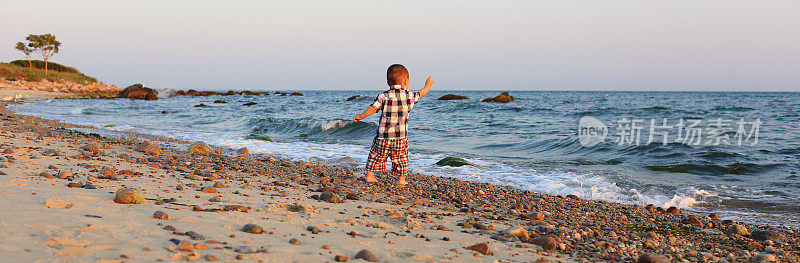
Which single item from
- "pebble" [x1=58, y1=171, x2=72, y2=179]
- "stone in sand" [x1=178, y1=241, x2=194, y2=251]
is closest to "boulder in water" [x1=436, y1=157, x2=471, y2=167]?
"pebble" [x1=58, y1=171, x2=72, y2=179]

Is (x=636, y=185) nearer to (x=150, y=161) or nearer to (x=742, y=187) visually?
(x=742, y=187)

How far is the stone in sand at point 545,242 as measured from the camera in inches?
129

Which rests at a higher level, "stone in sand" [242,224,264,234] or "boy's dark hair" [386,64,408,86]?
"boy's dark hair" [386,64,408,86]

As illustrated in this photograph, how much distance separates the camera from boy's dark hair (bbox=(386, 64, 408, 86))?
214 inches

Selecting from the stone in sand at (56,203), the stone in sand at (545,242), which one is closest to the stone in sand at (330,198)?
the stone in sand at (545,242)

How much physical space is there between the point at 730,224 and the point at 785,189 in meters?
3.26

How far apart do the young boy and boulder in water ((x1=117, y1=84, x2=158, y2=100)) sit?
45165mm

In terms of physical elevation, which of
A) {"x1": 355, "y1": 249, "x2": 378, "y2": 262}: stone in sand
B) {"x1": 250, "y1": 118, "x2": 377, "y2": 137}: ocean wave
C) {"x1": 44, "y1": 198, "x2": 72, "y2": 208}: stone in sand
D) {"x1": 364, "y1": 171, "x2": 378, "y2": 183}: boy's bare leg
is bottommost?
{"x1": 250, "y1": 118, "x2": 377, "y2": 137}: ocean wave

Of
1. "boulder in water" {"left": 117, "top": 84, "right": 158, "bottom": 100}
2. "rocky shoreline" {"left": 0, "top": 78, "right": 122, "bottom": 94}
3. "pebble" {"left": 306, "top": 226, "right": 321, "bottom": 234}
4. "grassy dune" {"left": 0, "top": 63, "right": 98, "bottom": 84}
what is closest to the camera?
"pebble" {"left": 306, "top": 226, "right": 321, "bottom": 234}

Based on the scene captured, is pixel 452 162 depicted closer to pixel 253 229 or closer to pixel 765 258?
pixel 765 258

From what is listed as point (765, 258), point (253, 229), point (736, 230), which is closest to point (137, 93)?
point (253, 229)

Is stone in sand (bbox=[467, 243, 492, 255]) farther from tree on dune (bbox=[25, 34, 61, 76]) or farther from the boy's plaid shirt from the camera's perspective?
tree on dune (bbox=[25, 34, 61, 76])

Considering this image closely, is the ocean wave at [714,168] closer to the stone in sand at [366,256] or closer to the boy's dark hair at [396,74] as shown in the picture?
the boy's dark hair at [396,74]

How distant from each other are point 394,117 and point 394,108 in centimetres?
11
